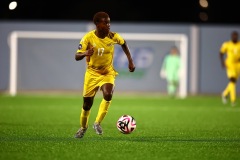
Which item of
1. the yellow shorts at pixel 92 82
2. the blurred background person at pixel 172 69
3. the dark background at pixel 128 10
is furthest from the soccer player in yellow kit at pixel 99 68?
the dark background at pixel 128 10

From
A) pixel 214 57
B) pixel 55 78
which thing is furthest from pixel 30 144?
pixel 214 57

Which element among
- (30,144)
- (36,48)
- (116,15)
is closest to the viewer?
(30,144)

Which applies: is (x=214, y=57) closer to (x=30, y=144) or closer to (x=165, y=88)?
(x=165, y=88)

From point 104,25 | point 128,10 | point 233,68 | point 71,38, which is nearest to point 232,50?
point 233,68

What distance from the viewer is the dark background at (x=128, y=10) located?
132ft

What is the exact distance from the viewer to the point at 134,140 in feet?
34.7

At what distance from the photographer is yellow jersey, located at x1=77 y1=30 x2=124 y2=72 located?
421 inches

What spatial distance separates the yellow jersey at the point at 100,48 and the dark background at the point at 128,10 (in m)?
28.3

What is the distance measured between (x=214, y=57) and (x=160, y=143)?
21.0 metres

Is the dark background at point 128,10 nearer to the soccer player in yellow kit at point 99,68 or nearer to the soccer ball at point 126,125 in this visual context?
the soccer player in yellow kit at point 99,68

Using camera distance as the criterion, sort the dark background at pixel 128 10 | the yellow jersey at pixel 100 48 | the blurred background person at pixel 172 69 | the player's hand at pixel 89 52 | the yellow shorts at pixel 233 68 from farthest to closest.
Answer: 1. the dark background at pixel 128 10
2. the blurred background person at pixel 172 69
3. the yellow shorts at pixel 233 68
4. the yellow jersey at pixel 100 48
5. the player's hand at pixel 89 52

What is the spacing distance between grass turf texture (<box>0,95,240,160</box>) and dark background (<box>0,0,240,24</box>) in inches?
899

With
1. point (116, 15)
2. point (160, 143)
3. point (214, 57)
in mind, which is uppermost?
point (116, 15)

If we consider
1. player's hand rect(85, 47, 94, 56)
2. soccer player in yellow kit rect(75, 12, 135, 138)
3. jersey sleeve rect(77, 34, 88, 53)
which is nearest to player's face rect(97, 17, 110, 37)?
soccer player in yellow kit rect(75, 12, 135, 138)
